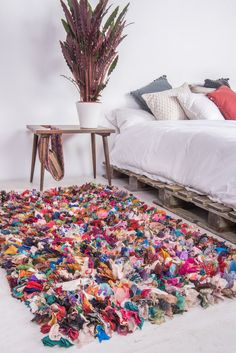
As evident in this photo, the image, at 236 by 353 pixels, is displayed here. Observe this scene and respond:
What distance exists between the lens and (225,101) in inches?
132

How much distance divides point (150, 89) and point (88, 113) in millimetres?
910

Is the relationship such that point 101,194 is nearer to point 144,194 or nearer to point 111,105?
point 144,194

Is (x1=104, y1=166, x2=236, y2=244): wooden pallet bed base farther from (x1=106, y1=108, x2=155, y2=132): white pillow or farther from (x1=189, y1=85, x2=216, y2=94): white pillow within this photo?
(x1=189, y1=85, x2=216, y2=94): white pillow

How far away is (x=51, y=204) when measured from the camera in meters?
2.41

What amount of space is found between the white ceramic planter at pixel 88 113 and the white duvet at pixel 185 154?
365mm

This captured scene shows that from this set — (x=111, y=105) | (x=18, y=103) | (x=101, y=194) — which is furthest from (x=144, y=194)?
(x=18, y=103)

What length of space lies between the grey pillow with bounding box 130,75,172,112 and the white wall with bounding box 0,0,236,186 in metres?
0.11

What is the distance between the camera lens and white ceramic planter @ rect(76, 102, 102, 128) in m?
2.96

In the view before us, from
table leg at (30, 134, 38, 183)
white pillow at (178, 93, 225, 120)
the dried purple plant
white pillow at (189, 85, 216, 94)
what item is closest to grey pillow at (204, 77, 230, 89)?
white pillow at (189, 85, 216, 94)

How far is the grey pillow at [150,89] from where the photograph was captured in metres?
3.61

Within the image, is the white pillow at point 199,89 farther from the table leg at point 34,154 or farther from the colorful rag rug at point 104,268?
the colorful rag rug at point 104,268

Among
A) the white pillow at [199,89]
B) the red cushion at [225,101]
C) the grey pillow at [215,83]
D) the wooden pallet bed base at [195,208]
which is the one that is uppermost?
the grey pillow at [215,83]

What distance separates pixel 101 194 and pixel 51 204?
0.43m

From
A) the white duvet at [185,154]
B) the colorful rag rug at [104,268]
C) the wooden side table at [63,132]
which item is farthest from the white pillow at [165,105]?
the colorful rag rug at [104,268]
